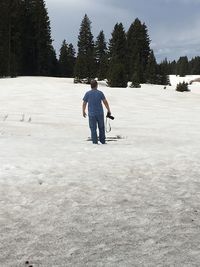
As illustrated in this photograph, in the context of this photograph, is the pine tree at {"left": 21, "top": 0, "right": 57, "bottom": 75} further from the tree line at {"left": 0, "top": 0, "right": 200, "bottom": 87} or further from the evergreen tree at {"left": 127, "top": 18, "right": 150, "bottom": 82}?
the evergreen tree at {"left": 127, "top": 18, "right": 150, "bottom": 82}

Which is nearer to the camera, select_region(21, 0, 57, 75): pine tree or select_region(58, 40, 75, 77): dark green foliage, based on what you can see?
select_region(21, 0, 57, 75): pine tree

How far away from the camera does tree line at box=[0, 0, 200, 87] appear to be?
2386 inches

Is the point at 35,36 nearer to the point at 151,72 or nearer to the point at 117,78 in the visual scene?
the point at 151,72

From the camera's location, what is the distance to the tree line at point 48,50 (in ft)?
199

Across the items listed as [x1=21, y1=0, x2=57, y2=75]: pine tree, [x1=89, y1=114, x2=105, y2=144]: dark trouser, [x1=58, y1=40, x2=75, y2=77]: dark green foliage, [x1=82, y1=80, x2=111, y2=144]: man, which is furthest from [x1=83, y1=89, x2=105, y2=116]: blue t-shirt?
[x1=58, y1=40, x2=75, y2=77]: dark green foliage

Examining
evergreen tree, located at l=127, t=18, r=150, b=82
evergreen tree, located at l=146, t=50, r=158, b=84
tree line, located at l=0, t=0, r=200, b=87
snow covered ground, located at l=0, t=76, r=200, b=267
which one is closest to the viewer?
snow covered ground, located at l=0, t=76, r=200, b=267

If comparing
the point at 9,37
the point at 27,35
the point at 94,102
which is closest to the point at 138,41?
the point at 27,35

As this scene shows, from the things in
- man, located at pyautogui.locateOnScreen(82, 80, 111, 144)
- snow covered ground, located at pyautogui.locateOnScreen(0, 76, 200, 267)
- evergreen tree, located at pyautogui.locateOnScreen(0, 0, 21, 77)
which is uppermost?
evergreen tree, located at pyautogui.locateOnScreen(0, 0, 21, 77)

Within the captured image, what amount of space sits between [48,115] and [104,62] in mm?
34836

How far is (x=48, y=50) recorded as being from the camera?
74688 millimetres

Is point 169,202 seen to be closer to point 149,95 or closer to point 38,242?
point 38,242

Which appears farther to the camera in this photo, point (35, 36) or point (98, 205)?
point (35, 36)

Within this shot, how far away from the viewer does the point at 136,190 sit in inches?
315

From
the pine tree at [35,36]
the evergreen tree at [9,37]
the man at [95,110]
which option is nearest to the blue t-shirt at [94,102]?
the man at [95,110]
